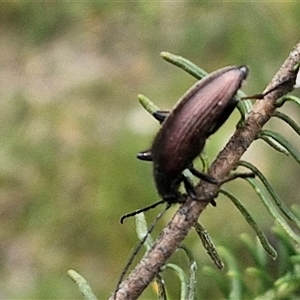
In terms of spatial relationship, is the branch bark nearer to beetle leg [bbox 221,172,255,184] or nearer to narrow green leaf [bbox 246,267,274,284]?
beetle leg [bbox 221,172,255,184]

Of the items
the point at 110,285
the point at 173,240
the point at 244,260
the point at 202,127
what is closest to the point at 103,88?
the point at 110,285

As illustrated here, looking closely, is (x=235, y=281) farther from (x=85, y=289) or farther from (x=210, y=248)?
(x=85, y=289)

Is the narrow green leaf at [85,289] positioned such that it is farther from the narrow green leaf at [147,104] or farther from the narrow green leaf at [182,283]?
the narrow green leaf at [147,104]

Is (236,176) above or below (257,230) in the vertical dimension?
above

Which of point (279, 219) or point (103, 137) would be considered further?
point (103, 137)

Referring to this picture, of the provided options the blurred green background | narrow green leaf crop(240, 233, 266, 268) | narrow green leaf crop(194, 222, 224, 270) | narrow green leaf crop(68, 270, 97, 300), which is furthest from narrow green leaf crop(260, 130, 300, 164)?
the blurred green background

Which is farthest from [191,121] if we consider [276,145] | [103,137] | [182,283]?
[103,137]

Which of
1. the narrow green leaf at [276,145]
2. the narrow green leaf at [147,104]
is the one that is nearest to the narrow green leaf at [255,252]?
the narrow green leaf at [276,145]
